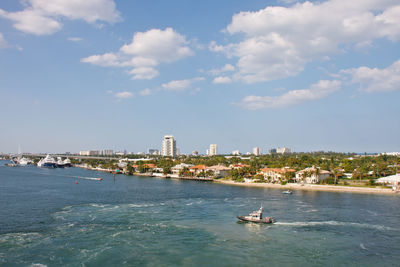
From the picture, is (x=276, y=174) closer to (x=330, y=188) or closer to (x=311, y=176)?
(x=311, y=176)

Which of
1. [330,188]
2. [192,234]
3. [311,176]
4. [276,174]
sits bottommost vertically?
[330,188]

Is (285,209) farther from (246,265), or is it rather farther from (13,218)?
(13,218)

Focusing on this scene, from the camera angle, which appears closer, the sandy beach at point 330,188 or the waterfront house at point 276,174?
the sandy beach at point 330,188

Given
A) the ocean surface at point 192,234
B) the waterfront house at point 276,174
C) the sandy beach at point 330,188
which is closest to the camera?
the ocean surface at point 192,234

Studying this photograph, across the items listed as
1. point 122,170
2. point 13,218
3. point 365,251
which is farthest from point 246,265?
point 122,170

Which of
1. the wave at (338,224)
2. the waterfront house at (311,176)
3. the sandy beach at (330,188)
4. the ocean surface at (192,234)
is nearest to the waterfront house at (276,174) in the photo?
the waterfront house at (311,176)

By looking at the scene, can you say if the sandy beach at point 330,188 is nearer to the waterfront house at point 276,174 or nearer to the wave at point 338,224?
the waterfront house at point 276,174

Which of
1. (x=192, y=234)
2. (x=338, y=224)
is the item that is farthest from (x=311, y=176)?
(x=192, y=234)

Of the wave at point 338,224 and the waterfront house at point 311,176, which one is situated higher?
the waterfront house at point 311,176
